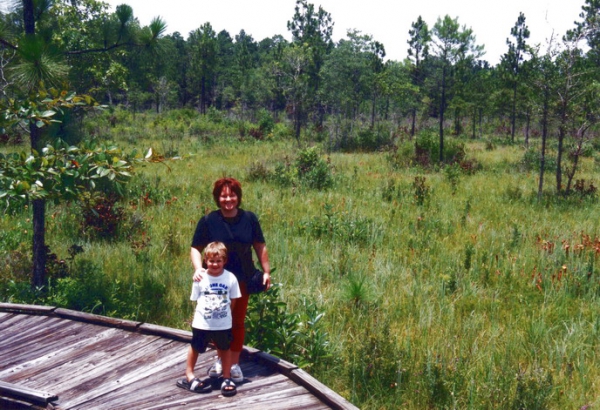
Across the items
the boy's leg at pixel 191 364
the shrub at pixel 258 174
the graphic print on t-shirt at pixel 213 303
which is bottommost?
the boy's leg at pixel 191 364

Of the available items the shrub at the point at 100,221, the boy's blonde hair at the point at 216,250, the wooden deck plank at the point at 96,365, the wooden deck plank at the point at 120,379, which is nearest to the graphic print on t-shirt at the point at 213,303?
the boy's blonde hair at the point at 216,250

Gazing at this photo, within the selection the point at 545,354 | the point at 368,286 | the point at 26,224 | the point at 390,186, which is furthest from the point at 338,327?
the point at 390,186

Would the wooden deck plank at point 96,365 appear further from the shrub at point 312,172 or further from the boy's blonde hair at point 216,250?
the shrub at point 312,172

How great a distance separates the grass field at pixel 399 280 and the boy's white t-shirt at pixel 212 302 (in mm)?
901

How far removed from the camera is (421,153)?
56.4 ft

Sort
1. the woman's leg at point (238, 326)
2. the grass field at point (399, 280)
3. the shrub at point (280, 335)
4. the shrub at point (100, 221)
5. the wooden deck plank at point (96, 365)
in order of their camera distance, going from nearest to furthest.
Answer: the wooden deck plank at point (96, 365) → the woman's leg at point (238, 326) → the grass field at point (399, 280) → the shrub at point (280, 335) → the shrub at point (100, 221)

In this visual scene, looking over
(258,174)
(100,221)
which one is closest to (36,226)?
(100,221)

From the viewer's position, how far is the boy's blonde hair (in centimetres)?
322

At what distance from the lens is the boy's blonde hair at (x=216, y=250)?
3223mm

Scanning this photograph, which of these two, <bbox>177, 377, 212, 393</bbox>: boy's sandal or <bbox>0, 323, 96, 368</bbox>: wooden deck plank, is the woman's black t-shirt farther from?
<bbox>0, 323, 96, 368</bbox>: wooden deck plank

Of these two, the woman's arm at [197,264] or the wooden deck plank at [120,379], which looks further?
the woman's arm at [197,264]

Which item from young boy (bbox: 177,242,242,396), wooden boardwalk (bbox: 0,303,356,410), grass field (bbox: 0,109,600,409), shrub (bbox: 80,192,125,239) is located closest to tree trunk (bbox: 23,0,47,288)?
grass field (bbox: 0,109,600,409)

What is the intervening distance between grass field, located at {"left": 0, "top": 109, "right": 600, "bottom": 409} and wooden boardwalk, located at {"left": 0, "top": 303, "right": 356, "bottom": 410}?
625mm

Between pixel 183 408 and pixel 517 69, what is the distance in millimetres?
32474
